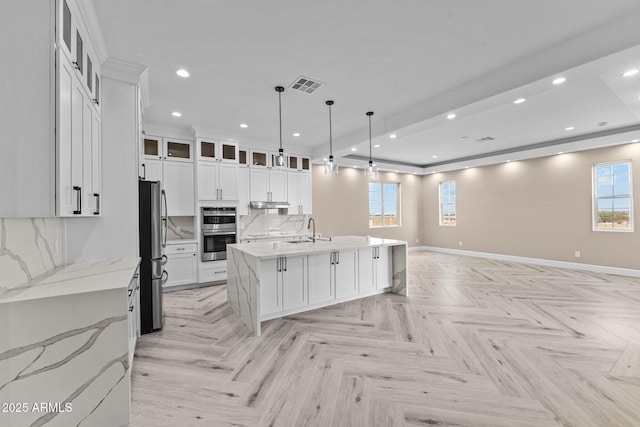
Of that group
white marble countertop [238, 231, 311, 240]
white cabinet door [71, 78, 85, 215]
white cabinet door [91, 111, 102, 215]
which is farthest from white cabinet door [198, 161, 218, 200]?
white cabinet door [71, 78, 85, 215]

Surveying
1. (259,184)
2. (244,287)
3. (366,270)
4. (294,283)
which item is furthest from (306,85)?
(259,184)

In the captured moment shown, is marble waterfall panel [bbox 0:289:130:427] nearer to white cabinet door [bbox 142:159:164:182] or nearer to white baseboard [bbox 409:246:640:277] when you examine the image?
white cabinet door [bbox 142:159:164:182]

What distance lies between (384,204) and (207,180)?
532 centimetres

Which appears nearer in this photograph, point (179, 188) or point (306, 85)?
point (306, 85)

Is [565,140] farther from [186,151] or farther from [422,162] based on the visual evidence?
[186,151]

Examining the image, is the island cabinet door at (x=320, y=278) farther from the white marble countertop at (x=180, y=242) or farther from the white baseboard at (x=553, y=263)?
the white baseboard at (x=553, y=263)

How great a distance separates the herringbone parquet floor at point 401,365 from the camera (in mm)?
1836

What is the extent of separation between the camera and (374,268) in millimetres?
4281

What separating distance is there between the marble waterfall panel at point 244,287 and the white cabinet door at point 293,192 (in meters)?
2.55

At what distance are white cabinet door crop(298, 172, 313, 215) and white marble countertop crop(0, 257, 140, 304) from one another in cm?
422

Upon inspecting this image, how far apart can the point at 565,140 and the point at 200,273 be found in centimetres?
782

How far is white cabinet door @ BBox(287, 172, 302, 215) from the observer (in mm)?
6207

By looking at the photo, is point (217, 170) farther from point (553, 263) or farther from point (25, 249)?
point (553, 263)

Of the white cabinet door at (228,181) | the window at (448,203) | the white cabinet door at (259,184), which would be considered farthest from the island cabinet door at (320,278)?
the window at (448,203)
